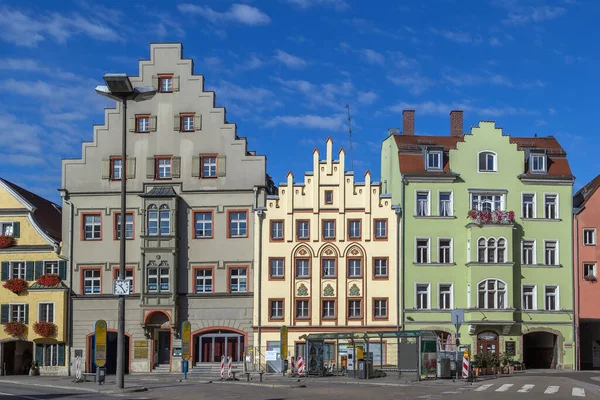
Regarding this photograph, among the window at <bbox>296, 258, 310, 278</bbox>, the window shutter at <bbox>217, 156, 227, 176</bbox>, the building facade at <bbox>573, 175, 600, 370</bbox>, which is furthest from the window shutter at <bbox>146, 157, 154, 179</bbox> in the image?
the building facade at <bbox>573, 175, 600, 370</bbox>

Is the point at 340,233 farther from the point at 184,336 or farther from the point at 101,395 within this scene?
the point at 101,395

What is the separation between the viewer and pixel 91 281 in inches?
2319

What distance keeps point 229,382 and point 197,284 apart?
14526mm

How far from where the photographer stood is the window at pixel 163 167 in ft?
195

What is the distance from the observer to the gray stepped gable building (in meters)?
57.9

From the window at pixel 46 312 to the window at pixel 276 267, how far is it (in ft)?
46.3

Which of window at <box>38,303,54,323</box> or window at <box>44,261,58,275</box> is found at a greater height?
window at <box>44,261,58,275</box>

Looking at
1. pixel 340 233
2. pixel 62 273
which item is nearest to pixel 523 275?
pixel 340 233

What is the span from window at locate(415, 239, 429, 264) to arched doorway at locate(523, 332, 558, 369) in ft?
28.3


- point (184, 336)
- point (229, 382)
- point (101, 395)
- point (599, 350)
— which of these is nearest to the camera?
point (101, 395)

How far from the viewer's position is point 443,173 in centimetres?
5962

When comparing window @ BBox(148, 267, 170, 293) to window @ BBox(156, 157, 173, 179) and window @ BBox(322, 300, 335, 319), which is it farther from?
window @ BBox(322, 300, 335, 319)

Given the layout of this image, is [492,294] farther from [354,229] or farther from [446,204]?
[354,229]

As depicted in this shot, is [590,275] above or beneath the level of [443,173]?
beneath
